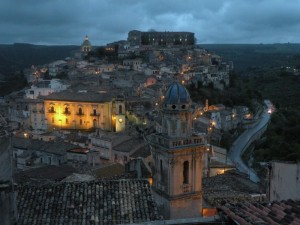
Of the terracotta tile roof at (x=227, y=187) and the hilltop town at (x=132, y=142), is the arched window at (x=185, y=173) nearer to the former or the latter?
the hilltop town at (x=132, y=142)

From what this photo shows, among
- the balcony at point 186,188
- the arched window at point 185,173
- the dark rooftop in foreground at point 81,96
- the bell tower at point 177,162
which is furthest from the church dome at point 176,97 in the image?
the dark rooftop in foreground at point 81,96

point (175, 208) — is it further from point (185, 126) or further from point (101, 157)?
point (101, 157)

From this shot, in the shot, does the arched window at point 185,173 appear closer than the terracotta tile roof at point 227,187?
Yes

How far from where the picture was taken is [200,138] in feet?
49.7

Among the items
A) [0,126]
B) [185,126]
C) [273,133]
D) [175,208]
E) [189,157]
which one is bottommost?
[273,133]

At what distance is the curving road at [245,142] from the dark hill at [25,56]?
67083mm

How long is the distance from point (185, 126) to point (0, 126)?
1043 cm

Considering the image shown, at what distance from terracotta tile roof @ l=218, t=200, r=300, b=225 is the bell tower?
826 centimetres

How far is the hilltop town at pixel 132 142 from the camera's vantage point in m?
10.7

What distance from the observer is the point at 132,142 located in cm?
3234

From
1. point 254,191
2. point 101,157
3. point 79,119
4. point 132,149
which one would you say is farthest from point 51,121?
point 254,191

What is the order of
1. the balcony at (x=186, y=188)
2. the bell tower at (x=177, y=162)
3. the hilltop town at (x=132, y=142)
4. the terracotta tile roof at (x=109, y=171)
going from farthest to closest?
the terracotta tile roof at (x=109, y=171)
the balcony at (x=186, y=188)
the bell tower at (x=177, y=162)
the hilltop town at (x=132, y=142)

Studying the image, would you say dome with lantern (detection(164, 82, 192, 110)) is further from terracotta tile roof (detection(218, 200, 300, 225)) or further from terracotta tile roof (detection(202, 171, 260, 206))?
terracotta tile roof (detection(218, 200, 300, 225))

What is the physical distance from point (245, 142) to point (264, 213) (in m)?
47.5
